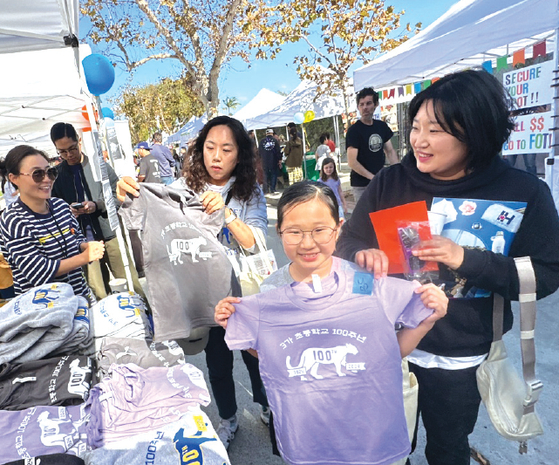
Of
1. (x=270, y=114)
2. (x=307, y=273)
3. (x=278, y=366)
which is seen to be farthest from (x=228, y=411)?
(x=270, y=114)

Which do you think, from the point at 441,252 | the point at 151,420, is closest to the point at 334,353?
the point at 441,252

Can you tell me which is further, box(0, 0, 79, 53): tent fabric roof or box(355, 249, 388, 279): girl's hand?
box(0, 0, 79, 53): tent fabric roof

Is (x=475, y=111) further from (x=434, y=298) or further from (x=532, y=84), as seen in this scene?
(x=532, y=84)

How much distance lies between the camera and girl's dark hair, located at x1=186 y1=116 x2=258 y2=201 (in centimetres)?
210

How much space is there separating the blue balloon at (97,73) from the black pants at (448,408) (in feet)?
13.5

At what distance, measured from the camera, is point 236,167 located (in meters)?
2.13

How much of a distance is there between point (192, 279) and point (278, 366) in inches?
26.7

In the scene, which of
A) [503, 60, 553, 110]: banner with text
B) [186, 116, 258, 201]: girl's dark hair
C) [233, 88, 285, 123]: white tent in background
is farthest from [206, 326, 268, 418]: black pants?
[233, 88, 285, 123]: white tent in background

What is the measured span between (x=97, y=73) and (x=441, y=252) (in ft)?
13.3

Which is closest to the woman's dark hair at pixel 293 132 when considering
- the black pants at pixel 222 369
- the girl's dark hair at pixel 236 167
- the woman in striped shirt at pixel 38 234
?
the woman in striped shirt at pixel 38 234

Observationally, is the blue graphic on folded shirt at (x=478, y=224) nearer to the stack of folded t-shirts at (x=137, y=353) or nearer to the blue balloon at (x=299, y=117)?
the stack of folded t-shirts at (x=137, y=353)

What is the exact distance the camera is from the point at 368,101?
4812 millimetres

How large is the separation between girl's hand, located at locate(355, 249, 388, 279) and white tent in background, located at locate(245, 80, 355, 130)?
483 inches

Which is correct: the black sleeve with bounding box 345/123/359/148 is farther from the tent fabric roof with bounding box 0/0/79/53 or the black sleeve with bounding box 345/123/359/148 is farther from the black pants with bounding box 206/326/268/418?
the black pants with bounding box 206/326/268/418
